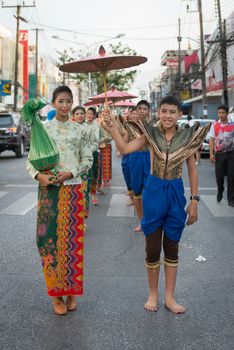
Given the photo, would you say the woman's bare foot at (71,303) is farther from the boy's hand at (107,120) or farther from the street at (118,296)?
the boy's hand at (107,120)

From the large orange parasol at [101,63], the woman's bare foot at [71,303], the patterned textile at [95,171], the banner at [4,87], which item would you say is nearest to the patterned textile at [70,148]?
the large orange parasol at [101,63]

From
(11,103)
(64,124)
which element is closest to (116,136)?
A: (64,124)

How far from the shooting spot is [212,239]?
6.72m

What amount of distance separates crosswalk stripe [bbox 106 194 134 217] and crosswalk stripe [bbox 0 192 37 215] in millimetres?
1505

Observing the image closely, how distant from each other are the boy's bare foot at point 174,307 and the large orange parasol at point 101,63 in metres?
2.01

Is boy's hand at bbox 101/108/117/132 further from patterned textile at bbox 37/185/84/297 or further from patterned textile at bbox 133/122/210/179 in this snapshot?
patterned textile at bbox 37/185/84/297

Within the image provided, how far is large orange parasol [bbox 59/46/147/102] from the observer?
173 inches

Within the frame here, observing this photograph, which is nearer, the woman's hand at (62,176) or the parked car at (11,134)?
the woman's hand at (62,176)

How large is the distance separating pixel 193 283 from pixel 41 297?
146cm

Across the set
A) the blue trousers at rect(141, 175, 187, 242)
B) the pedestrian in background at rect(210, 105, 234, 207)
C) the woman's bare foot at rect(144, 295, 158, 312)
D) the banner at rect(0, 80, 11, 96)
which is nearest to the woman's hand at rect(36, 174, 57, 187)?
the blue trousers at rect(141, 175, 187, 242)

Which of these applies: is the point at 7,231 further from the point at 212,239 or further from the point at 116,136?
the point at 116,136

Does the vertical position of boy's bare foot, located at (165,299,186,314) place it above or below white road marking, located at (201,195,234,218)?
below

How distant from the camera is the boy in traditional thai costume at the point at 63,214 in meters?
4.03

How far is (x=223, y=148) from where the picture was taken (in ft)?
30.1
